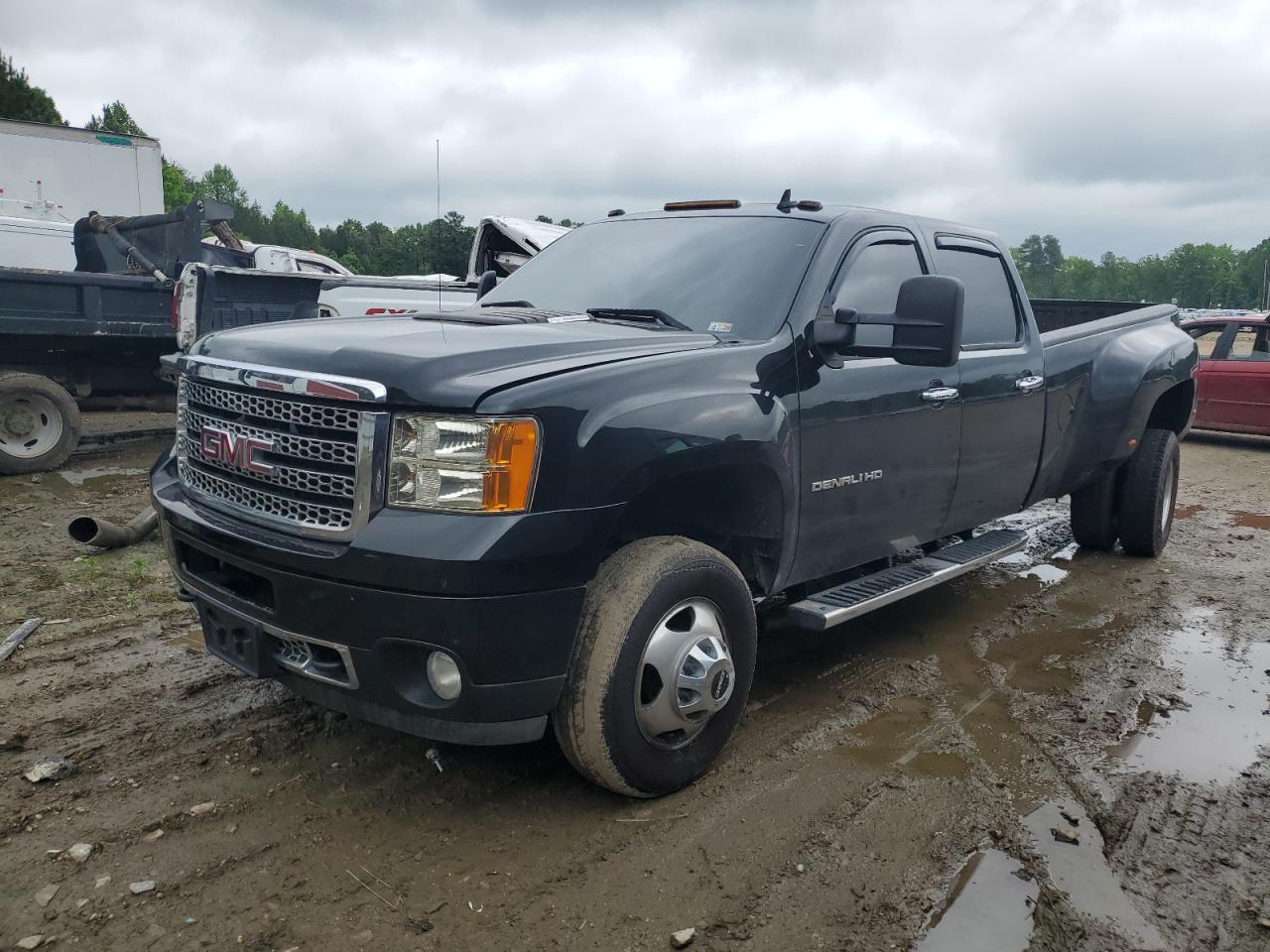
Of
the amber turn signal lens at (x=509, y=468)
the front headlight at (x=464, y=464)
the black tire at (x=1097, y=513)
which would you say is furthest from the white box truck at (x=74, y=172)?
the amber turn signal lens at (x=509, y=468)

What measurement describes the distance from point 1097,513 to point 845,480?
3390 millimetres

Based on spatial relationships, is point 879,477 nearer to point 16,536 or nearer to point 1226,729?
point 1226,729

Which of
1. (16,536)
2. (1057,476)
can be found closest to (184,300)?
(16,536)

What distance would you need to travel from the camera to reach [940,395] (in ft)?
13.7

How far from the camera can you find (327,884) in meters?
2.66

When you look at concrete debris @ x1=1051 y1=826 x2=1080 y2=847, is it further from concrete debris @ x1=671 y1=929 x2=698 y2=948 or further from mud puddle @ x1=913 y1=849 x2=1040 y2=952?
concrete debris @ x1=671 y1=929 x2=698 y2=948

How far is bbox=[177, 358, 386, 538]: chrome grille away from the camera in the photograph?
272cm

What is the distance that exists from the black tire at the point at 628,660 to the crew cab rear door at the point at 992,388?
1800 millimetres

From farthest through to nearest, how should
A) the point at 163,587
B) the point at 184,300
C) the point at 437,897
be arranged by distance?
the point at 184,300
the point at 163,587
the point at 437,897

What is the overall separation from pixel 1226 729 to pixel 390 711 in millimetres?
3171

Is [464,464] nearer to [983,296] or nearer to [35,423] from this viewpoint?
[983,296]

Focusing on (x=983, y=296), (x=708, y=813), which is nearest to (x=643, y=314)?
(x=708, y=813)

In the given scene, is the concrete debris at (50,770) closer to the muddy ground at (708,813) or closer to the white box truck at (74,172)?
the muddy ground at (708,813)

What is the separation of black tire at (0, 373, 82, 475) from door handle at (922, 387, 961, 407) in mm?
Answer: 7225
